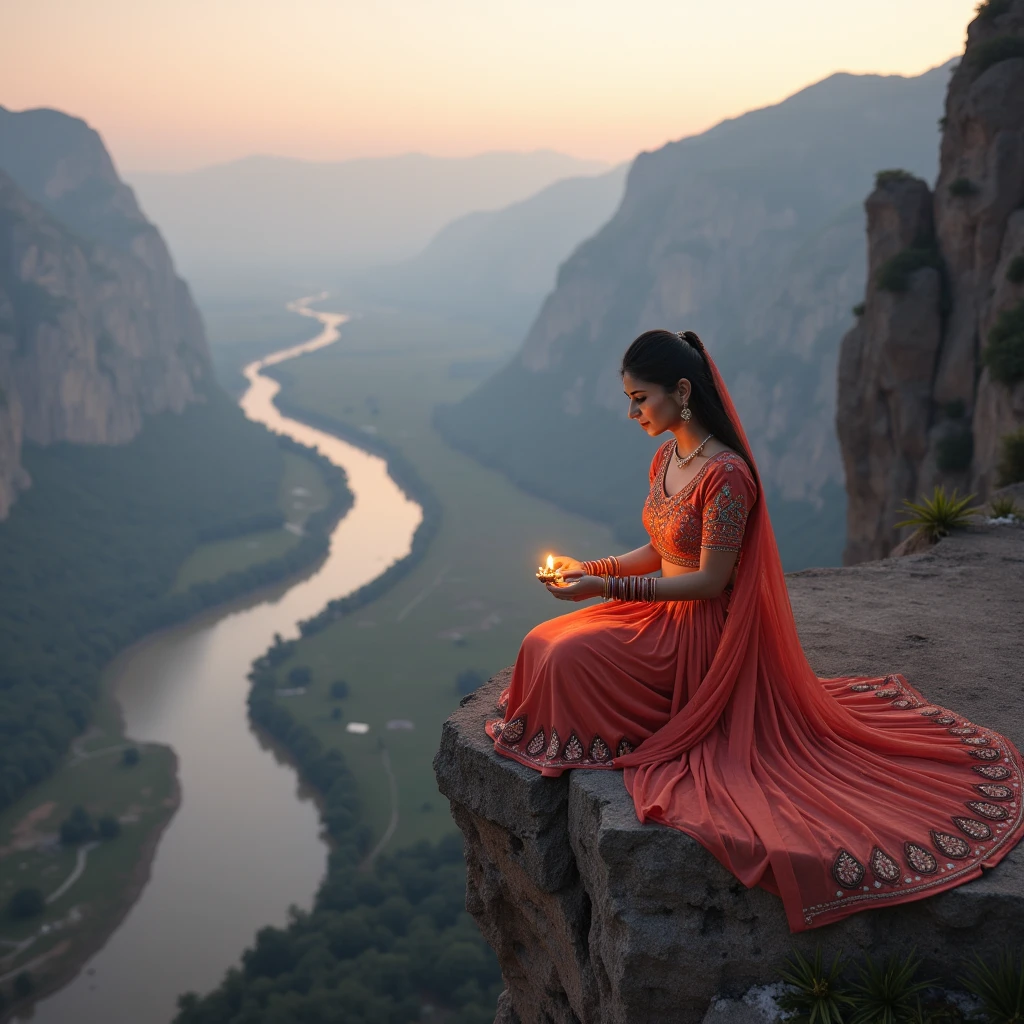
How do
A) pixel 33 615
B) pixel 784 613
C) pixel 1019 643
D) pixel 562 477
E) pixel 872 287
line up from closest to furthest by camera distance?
1. pixel 784 613
2. pixel 1019 643
3. pixel 872 287
4. pixel 33 615
5. pixel 562 477

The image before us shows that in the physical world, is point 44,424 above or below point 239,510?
above

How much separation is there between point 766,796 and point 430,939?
3792 centimetres

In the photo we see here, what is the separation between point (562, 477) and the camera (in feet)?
387

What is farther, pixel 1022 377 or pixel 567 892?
pixel 1022 377

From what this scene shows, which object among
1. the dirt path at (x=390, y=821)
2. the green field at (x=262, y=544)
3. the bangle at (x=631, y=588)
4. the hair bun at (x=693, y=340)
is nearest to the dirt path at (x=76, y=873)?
the dirt path at (x=390, y=821)

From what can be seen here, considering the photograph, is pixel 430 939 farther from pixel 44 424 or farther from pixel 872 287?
pixel 44 424

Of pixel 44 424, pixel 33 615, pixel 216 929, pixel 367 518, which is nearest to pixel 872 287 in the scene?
pixel 216 929

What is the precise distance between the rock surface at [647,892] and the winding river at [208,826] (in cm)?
3586

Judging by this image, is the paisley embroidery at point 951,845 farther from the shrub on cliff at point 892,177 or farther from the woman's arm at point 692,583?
the shrub on cliff at point 892,177

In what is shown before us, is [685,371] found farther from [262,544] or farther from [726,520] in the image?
[262,544]

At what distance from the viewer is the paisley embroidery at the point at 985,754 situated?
21.2 ft

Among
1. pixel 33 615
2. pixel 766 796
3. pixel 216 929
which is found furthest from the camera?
pixel 33 615

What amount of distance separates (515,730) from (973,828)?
2834 millimetres

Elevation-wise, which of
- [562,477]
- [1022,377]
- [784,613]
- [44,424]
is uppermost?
[784,613]
